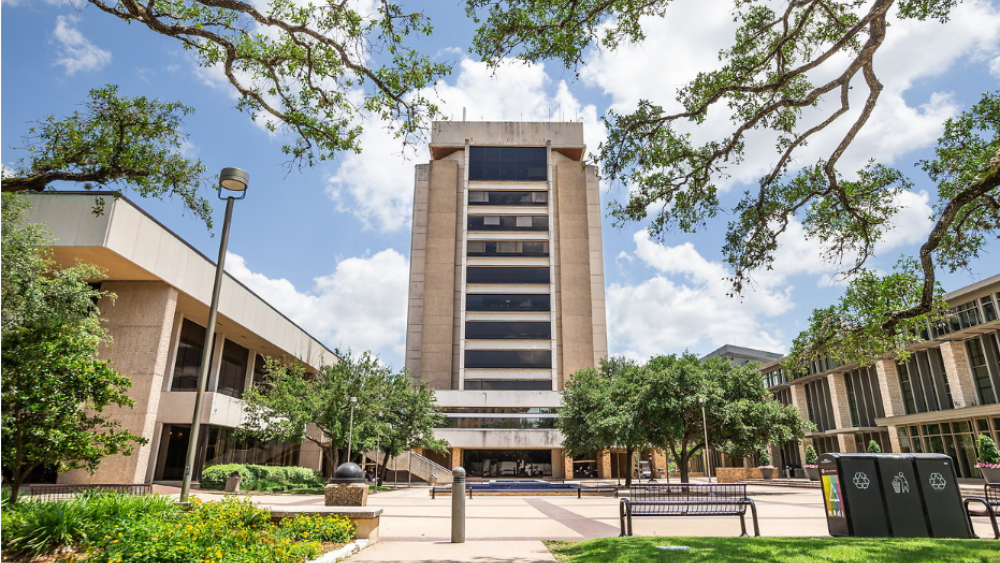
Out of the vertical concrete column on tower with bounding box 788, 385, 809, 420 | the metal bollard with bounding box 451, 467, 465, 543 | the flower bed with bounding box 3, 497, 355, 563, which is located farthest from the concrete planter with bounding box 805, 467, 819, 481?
the flower bed with bounding box 3, 497, 355, 563

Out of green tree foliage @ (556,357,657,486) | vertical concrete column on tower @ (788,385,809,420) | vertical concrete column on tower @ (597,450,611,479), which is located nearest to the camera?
green tree foliage @ (556,357,657,486)

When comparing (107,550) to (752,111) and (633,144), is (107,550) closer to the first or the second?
(633,144)

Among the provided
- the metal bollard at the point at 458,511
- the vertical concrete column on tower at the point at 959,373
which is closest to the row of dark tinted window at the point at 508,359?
the vertical concrete column on tower at the point at 959,373

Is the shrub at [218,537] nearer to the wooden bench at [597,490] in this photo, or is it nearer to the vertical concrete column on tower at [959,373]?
the wooden bench at [597,490]

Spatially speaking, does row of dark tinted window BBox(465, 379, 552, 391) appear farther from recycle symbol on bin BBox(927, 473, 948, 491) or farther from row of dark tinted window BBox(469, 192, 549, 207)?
recycle symbol on bin BBox(927, 473, 948, 491)

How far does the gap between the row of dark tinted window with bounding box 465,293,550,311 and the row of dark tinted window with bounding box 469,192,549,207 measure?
1087cm

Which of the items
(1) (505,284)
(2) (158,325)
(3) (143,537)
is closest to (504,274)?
(1) (505,284)

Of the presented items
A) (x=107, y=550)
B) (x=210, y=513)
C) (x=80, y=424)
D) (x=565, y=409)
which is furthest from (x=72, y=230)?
(x=565, y=409)

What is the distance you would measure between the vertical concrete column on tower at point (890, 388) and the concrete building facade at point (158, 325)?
40795 mm

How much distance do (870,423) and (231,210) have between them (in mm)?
45580

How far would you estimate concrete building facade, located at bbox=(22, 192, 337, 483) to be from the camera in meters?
22.8

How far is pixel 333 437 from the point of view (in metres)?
32.2

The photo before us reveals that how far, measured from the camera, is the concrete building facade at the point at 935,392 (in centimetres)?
3111

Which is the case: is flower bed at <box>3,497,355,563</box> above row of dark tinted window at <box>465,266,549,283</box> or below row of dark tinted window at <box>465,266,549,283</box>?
below
